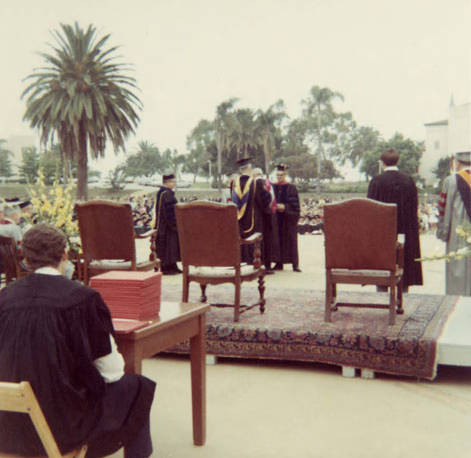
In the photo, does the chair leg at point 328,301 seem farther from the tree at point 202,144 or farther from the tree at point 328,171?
the tree at point 328,171

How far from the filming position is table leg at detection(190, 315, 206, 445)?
324 cm

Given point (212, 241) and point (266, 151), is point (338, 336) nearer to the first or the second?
point (212, 241)

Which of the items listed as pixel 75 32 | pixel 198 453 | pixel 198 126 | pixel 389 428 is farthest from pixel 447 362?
pixel 198 126

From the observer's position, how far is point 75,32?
102 feet

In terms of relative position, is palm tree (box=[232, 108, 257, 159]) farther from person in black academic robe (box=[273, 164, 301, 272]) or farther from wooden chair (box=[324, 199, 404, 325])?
wooden chair (box=[324, 199, 404, 325])

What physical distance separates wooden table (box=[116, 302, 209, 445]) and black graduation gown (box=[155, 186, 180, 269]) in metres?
6.66

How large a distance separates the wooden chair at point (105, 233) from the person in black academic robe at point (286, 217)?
4290mm

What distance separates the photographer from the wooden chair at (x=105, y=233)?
5.77 metres

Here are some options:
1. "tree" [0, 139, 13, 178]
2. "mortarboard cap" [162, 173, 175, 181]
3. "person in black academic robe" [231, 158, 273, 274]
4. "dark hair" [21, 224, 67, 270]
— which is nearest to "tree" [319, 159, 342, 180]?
"tree" [0, 139, 13, 178]

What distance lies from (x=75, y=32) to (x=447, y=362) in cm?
2998

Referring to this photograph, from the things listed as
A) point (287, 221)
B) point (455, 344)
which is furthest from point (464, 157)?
point (287, 221)

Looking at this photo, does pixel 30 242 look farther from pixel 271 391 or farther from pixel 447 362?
pixel 447 362

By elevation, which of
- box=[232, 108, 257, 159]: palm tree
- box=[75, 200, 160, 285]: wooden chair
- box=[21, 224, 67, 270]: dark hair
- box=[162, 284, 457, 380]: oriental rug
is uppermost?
box=[232, 108, 257, 159]: palm tree

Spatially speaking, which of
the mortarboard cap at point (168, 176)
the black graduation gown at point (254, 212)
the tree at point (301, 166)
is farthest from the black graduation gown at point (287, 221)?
the tree at point (301, 166)
